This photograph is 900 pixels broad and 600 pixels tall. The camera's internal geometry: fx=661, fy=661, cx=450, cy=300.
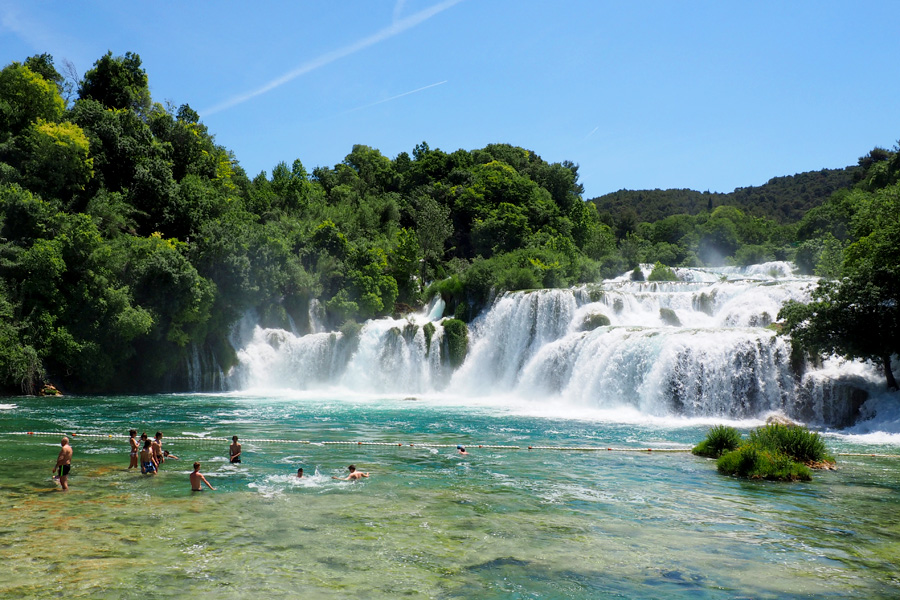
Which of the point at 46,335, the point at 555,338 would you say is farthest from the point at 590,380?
the point at 46,335

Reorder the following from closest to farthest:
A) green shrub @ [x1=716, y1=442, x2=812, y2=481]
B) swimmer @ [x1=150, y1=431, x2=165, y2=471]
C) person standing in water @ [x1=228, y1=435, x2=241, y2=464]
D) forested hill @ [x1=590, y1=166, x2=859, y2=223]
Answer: green shrub @ [x1=716, y1=442, x2=812, y2=481], swimmer @ [x1=150, y1=431, x2=165, y2=471], person standing in water @ [x1=228, y1=435, x2=241, y2=464], forested hill @ [x1=590, y1=166, x2=859, y2=223]

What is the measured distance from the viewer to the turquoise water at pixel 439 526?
7715 mm

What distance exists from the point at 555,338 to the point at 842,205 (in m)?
38.5

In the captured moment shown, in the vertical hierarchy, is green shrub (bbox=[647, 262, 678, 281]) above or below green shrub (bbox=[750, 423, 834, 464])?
above

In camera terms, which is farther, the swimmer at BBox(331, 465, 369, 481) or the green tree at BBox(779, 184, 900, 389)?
the green tree at BBox(779, 184, 900, 389)

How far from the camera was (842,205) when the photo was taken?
5675 cm

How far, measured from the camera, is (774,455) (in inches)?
555

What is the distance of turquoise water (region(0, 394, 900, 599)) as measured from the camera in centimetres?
771

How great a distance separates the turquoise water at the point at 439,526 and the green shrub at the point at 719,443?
0.55 m

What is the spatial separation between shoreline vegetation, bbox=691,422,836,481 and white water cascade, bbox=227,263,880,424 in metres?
7.26

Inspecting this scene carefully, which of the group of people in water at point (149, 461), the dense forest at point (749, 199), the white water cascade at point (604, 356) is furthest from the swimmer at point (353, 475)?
the dense forest at point (749, 199)

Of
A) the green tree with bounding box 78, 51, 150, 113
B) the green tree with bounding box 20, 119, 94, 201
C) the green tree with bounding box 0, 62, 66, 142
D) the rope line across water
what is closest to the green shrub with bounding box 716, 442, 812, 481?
the rope line across water

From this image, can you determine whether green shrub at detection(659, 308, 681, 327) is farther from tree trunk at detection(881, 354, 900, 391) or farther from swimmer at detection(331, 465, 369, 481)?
swimmer at detection(331, 465, 369, 481)

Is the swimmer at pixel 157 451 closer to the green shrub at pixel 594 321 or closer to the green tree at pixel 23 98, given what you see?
the green shrub at pixel 594 321
